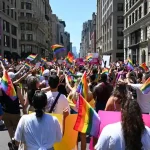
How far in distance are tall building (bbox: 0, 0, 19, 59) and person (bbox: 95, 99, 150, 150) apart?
4740 centimetres

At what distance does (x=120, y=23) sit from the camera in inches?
3076

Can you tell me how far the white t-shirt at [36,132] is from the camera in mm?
3625

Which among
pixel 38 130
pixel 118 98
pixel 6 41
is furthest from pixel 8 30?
pixel 38 130

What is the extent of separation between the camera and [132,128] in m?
2.79

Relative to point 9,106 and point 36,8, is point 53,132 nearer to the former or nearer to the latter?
point 9,106

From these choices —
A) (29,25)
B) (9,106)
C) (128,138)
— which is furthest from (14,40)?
(128,138)

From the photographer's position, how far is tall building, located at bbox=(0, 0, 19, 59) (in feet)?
167

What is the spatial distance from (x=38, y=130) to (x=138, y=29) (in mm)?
44995

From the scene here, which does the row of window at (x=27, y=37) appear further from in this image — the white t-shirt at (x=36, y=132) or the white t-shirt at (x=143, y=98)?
the white t-shirt at (x=36, y=132)

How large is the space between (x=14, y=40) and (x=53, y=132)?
59425 mm

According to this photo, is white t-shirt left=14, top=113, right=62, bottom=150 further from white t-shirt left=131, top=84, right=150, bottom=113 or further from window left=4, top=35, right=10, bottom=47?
window left=4, top=35, right=10, bottom=47

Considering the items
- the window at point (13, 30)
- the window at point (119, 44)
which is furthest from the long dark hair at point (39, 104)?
the window at point (119, 44)

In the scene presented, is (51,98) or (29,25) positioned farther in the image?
(29,25)

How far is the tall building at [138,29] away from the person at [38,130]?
113 feet
